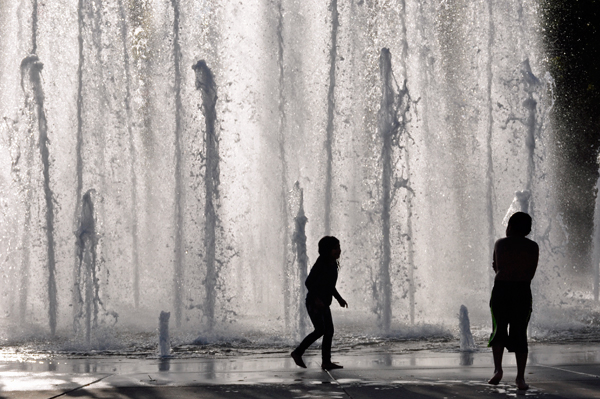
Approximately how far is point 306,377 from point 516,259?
1871 millimetres

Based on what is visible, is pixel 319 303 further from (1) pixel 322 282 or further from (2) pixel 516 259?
(2) pixel 516 259

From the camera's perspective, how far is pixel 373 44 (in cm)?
2234

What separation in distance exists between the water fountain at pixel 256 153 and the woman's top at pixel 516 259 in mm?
9083

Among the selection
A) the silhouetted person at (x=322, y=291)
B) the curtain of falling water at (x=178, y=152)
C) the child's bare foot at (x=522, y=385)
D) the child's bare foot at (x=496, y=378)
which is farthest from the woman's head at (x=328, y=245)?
the curtain of falling water at (x=178, y=152)

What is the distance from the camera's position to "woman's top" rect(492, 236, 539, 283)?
6.35 meters

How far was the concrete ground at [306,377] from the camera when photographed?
614 cm

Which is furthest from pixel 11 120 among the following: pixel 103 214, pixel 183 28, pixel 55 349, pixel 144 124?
pixel 55 349

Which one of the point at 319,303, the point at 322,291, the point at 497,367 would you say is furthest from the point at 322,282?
the point at 497,367

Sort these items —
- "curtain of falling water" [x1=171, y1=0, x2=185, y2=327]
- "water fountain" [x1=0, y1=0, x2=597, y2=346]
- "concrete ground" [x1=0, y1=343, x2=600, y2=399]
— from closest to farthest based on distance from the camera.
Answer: "concrete ground" [x1=0, y1=343, x2=600, y2=399] → "curtain of falling water" [x1=171, y1=0, x2=185, y2=327] → "water fountain" [x1=0, y1=0, x2=597, y2=346]

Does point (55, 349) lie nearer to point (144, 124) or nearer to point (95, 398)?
point (95, 398)

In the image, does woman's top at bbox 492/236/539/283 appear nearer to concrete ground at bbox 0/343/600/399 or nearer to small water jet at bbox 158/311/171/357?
concrete ground at bbox 0/343/600/399

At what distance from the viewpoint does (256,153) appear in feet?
68.9

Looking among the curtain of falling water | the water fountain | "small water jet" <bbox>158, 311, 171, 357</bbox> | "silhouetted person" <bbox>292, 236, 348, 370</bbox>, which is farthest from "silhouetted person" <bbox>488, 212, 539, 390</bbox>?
the curtain of falling water

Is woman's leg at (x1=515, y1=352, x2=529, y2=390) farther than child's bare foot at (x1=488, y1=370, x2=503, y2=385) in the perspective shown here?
No
